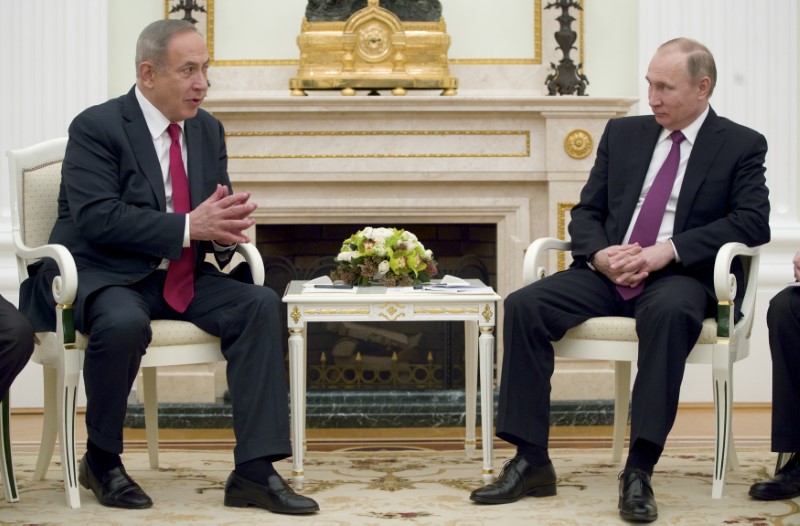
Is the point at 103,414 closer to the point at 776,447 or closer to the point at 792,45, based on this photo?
the point at 776,447

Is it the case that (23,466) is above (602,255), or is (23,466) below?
below

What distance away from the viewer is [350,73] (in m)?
5.47

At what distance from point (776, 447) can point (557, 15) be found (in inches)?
102

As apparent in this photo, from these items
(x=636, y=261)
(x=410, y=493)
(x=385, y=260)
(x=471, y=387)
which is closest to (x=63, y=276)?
(x=385, y=260)

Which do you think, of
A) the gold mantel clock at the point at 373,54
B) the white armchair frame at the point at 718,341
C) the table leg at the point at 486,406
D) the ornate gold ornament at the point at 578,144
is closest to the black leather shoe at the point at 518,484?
the table leg at the point at 486,406

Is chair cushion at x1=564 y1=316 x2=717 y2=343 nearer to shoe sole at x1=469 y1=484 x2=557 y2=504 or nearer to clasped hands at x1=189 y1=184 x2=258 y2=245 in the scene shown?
shoe sole at x1=469 y1=484 x2=557 y2=504

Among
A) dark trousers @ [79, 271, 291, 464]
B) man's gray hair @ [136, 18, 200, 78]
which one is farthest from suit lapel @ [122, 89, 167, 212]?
dark trousers @ [79, 271, 291, 464]

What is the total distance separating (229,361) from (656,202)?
1.39 metres

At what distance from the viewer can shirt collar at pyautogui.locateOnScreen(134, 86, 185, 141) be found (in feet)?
12.4

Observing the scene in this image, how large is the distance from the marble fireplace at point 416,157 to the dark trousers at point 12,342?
201 cm

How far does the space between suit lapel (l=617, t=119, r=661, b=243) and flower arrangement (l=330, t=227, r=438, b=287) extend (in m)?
0.62

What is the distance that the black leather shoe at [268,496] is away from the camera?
337 cm

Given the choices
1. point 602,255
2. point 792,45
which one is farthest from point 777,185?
point 602,255

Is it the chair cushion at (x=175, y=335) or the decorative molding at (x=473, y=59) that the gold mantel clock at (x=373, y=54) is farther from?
the chair cushion at (x=175, y=335)
